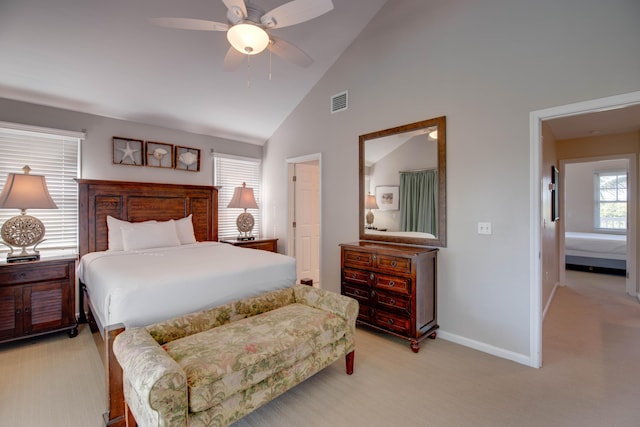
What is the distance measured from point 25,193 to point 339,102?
3659 millimetres

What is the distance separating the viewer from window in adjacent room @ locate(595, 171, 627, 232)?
24.4 ft

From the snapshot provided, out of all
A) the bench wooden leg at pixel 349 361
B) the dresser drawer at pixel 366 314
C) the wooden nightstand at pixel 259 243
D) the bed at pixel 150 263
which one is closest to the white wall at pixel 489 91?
the dresser drawer at pixel 366 314

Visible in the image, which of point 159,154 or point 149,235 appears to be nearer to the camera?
point 149,235

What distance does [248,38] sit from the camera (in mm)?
2172

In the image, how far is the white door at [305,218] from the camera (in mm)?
4977

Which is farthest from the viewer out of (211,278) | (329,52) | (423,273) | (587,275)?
(587,275)

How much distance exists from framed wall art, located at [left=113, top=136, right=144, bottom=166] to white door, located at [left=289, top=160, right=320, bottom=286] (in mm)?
2203

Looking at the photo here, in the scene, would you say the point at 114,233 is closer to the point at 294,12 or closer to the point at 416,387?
the point at 294,12

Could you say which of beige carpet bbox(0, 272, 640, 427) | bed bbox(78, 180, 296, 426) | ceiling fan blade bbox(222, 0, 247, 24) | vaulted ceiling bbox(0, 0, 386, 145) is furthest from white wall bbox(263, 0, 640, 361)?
ceiling fan blade bbox(222, 0, 247, 24)

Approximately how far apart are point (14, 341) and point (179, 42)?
3462 millimetres

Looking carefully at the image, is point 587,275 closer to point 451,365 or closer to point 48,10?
point 451,365

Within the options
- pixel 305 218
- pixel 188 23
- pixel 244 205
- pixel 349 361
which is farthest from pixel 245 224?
pixel 188 23

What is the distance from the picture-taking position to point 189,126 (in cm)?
445

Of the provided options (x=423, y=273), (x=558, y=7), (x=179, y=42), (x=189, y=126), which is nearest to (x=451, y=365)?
(x=423, y=273)
